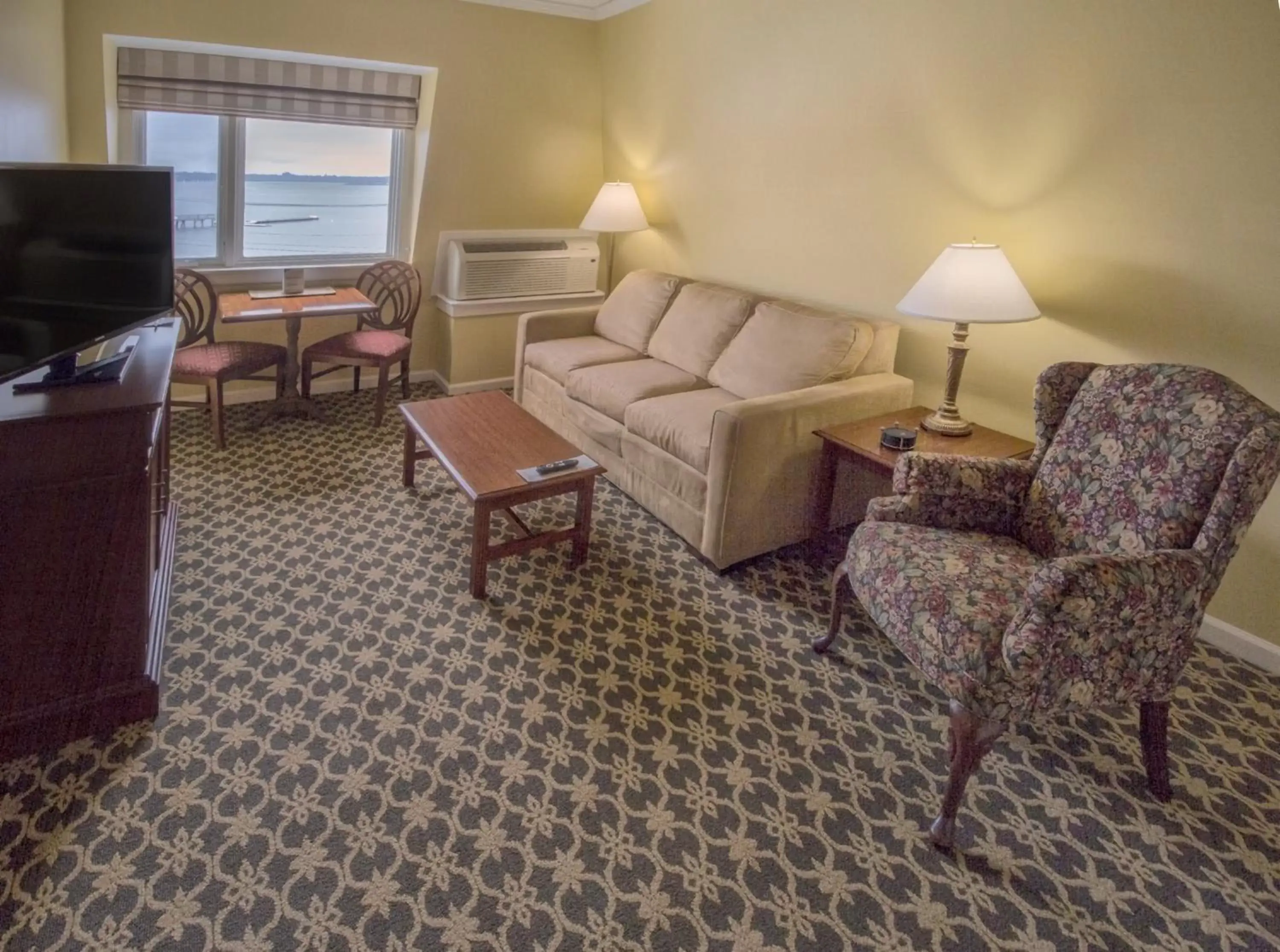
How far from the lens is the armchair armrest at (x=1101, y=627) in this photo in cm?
175

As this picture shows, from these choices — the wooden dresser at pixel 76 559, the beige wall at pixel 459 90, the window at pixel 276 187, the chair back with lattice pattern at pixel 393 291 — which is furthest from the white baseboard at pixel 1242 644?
the window at pixel 276 187

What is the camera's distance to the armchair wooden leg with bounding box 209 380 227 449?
3.77 meters

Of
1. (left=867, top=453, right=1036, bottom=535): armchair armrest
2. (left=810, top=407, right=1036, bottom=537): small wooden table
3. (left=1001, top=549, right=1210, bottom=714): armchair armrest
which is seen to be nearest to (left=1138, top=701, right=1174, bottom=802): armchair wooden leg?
(left=1001, top=549, right=1210, bottom=714): armchair armrest

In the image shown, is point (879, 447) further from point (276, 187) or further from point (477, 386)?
point (276, 187)

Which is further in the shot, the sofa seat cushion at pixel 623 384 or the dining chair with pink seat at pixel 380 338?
the dining chair with pink seat at pixel 380 338

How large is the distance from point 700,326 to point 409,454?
1.56 meters

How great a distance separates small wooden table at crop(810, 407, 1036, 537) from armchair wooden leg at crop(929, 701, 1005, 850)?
96 cm

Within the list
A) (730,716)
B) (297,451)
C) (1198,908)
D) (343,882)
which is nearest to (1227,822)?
(1198,908)

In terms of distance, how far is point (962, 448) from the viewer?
2.85 meters

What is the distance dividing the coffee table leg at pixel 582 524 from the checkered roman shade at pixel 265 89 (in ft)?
9.98

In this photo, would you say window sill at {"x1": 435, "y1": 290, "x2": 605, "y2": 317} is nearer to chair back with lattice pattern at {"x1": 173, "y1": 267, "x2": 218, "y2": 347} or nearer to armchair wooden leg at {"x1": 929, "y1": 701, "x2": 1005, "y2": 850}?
chair back with lattice pattern at {"x1": 173, "y1": 267, "x2": 218, "y2": 347}

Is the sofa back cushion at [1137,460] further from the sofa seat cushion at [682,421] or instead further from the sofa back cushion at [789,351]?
the sofa seat cushion at [682,421]

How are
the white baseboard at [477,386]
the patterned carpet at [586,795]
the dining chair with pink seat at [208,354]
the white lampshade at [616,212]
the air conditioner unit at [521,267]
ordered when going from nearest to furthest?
the patterned carpet at [586,795] → the dining chair with pink seat at [208,354] → the white lampshade at [616,212] → the air conditioner unit at [521,267] → the white baseboard at [477,386]

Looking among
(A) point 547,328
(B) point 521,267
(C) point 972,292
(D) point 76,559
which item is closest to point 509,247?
(B) point 521,267
